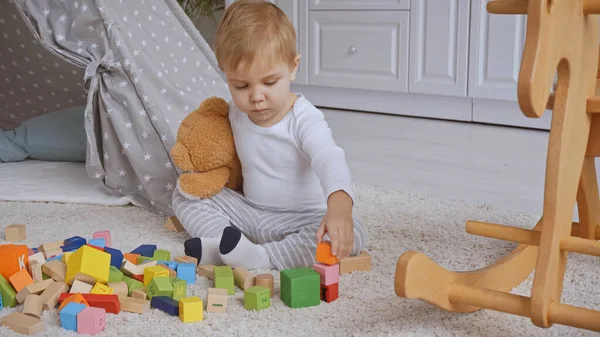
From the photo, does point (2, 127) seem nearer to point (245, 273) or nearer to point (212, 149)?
point (212, 149)

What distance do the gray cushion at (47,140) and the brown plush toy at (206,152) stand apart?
2.08 feet

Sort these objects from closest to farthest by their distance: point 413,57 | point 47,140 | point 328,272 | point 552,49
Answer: point 552,49 < point 328,272 < point 47,140 < point 413,57

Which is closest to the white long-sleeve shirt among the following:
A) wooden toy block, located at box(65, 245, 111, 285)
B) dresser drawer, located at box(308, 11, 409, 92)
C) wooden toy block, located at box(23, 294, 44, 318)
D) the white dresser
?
wooden toy block, located at box(65, 245, 111, 285)

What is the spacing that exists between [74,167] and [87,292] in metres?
0.87

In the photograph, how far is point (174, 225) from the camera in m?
1.35

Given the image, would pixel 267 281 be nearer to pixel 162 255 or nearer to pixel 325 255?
pixel 325 255

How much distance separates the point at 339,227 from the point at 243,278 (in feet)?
0.53

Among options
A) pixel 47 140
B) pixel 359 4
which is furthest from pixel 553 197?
pixel 359 4

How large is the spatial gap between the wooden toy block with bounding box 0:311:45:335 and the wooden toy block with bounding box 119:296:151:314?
109 mm

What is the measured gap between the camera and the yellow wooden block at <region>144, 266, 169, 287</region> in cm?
103

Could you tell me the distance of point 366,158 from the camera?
205 cm

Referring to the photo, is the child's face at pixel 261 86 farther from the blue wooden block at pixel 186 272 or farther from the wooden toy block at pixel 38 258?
the wooden toy block at pixel 38 258

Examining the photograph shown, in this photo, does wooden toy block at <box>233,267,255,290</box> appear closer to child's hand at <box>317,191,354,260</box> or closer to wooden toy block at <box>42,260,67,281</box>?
child's hand at <box>317,191,354,260</box>

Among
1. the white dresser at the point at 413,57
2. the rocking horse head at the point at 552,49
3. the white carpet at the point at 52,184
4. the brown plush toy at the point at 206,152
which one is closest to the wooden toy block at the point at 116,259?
the brown plush toy at the point at 206,152
